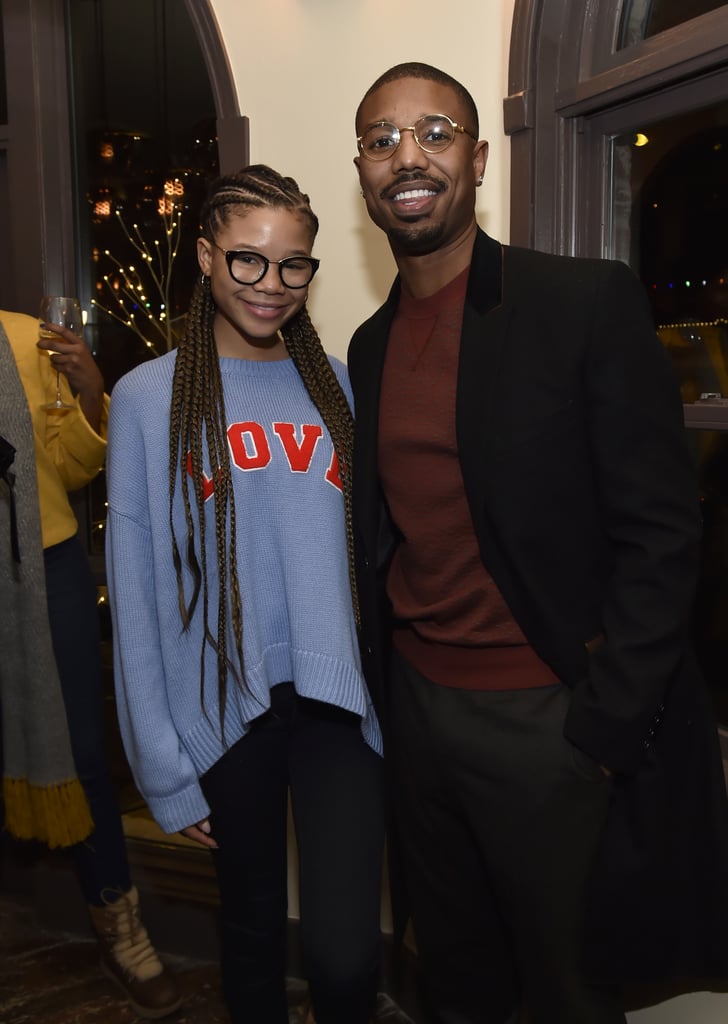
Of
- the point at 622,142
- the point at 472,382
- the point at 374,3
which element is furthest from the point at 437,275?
the point at 374,3

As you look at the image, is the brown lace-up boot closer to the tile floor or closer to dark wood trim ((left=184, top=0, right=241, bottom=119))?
the tile floor

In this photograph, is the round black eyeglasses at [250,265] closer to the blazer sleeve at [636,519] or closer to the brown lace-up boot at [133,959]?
the blazer sleeve at [636,519]

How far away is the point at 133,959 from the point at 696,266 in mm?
2193

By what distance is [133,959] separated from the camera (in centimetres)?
251

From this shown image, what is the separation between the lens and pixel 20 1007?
2.53 meters

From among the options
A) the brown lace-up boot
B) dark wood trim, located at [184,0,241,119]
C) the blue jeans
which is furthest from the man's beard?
the brown lace-up boot

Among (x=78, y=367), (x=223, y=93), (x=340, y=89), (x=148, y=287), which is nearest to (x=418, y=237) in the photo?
(x=340, y=89)

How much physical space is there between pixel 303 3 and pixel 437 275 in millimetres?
1077

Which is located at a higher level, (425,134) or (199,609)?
(425,134)

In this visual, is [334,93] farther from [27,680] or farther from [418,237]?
[27,680]

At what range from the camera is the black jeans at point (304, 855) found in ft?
5.07

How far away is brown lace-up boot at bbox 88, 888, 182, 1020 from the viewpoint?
2.48 metres

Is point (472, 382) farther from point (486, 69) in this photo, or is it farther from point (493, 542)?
point (486, 69)

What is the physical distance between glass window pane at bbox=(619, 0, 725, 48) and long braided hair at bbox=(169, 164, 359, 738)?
76cm
